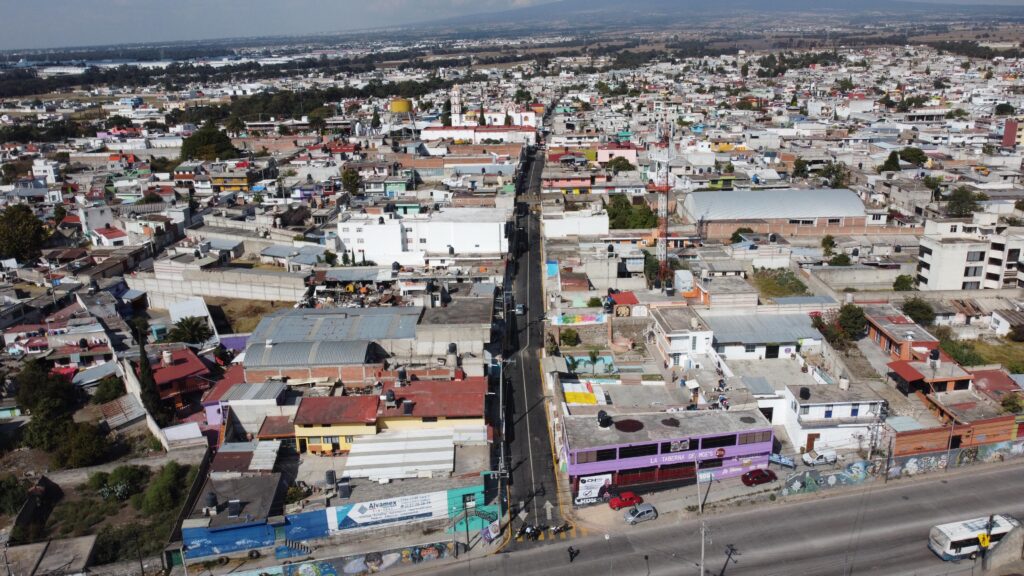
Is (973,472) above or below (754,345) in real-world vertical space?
below

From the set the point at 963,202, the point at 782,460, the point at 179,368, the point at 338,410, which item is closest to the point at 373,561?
the point at 338,410

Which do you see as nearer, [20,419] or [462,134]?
[20,419]

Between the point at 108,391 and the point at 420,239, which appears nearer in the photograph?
the point at 108,391

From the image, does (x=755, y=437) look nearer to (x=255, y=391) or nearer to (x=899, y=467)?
(x=899, y=467)

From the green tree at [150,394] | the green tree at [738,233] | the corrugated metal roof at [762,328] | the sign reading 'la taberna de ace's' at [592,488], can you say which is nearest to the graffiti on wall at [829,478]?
the sign reading 'la taberna de ace's' at [592,488]

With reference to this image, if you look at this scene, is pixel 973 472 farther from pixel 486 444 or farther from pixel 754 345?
pixel 486 444

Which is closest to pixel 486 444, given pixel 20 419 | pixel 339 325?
pixel 339 325

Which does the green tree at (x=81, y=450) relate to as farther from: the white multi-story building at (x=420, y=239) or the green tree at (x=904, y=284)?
the green tree at (x=904, y=284)
